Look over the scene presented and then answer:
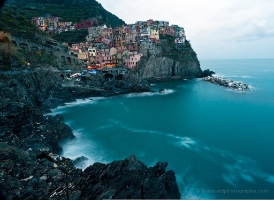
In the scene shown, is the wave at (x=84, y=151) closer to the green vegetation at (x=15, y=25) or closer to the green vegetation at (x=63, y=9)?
the green vegetation at (x=15, y=25)

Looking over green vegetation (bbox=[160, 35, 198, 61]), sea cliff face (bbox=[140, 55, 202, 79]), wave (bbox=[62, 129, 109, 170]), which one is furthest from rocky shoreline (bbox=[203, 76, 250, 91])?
wave (bbox=[62, 129, 109, 170])

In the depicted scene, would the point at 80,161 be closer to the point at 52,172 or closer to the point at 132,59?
the point at 52,172

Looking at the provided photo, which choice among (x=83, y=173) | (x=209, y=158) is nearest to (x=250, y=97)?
(x=209, y=158)

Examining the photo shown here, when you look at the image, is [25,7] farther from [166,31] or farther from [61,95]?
[61,95]

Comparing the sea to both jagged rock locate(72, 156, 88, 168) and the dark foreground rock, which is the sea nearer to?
jagged rock locate(72, 156, 88, 168)

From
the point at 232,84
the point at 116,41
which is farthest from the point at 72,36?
the point at 232,84

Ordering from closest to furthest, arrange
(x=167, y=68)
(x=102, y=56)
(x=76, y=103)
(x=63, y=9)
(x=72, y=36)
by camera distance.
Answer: (x=76, y=103)
(x=102, y=56)
(x=167, y=68)
(x=72, y=36)
(x=63, y=9)
